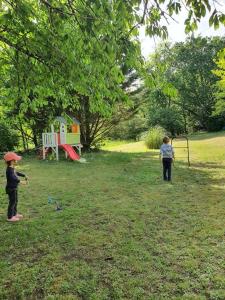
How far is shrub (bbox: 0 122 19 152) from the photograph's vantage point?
20.5m

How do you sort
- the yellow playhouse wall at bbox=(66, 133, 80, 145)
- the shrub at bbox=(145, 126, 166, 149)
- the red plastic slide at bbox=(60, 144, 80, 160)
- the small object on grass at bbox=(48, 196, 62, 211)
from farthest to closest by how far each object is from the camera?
the shrub at bbox=(145, 126, 166, 149), the yellow playhouse wall at bbox=(66, 133, 80, 145), the red plastic slide at bbox=(60, 144, 80, 160), the small object on grass at bbox=(48, 196, 62, 211)

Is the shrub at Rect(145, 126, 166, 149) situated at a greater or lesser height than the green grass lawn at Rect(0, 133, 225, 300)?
greater

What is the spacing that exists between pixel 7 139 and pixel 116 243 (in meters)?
16.7

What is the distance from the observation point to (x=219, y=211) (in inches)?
283

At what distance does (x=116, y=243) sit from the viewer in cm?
544

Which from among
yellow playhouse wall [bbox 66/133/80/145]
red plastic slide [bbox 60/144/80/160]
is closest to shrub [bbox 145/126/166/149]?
yellow playhouse wall [bbox 66/133/80/145]

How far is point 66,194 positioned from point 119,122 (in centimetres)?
1250

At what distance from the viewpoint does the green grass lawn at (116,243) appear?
4.09 m

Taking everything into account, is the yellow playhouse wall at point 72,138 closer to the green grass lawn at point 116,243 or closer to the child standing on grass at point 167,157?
the child standing on grass at point 167,157

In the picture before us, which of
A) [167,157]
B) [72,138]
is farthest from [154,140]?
[167,157]

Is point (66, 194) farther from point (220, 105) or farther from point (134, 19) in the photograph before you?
point (220, 105)

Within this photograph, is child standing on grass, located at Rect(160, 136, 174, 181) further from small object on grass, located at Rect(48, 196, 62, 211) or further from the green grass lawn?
small object on grass, located at Rect(48, 196, 62, 211)

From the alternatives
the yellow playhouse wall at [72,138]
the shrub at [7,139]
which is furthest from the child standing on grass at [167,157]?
the shrub at [7,139]

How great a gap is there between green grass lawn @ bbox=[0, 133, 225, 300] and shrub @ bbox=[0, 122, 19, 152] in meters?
11.3
